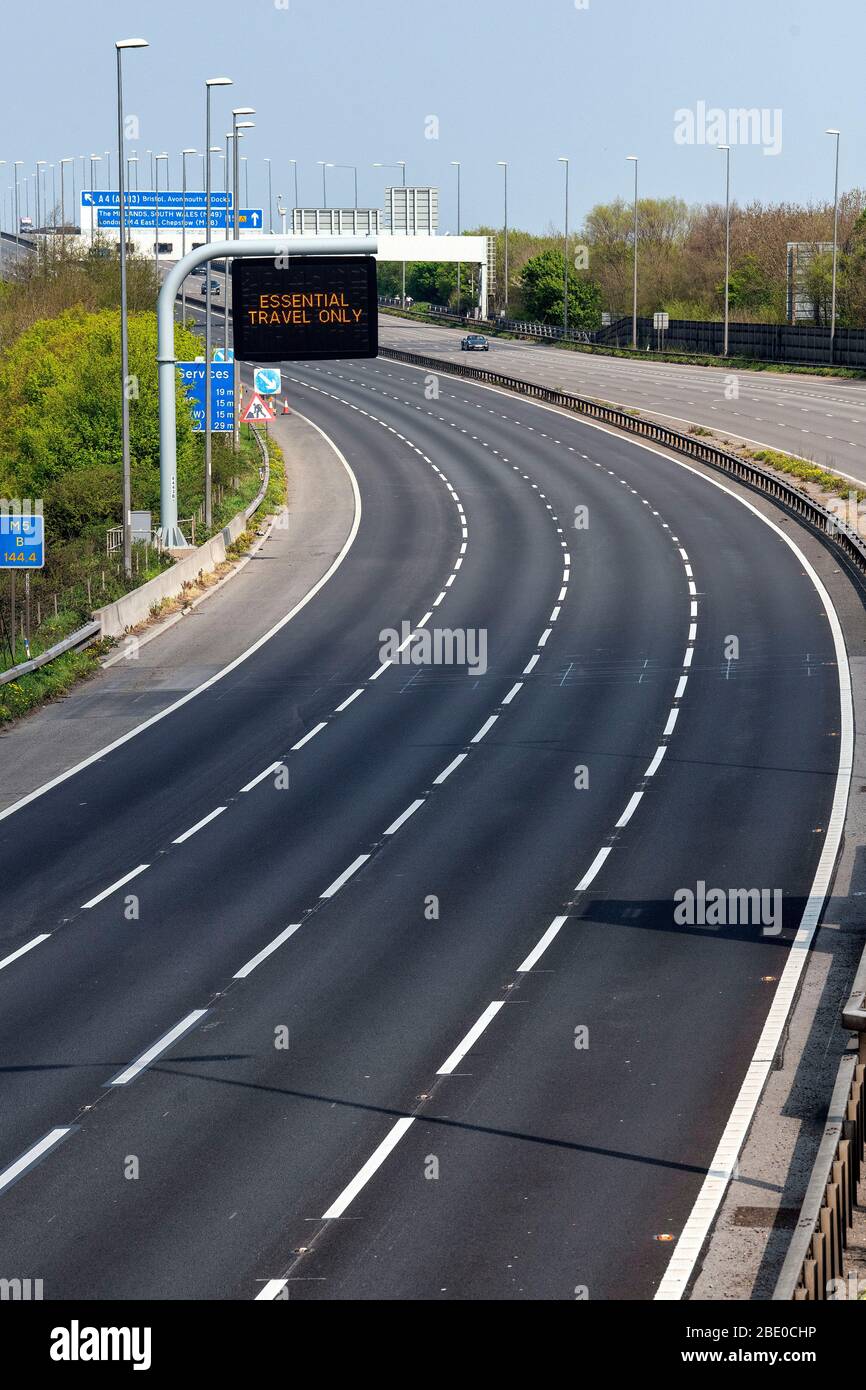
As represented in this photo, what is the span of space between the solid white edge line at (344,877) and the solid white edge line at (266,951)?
1.24 m

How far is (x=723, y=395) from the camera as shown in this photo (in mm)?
82125

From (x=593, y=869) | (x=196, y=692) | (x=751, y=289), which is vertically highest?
(x=751, y=289)

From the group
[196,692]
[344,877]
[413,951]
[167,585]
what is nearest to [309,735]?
[196,692]

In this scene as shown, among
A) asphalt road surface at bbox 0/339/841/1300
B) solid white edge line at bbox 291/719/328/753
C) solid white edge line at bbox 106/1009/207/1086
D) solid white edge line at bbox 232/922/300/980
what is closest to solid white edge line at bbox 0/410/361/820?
asphalt road surface at bbox 0/339/841/1300

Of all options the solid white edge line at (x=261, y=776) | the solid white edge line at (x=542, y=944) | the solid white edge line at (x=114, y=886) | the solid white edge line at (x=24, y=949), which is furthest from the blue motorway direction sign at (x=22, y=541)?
the solid white edge line at (x=542, y=944)

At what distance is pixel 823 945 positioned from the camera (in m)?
20.3

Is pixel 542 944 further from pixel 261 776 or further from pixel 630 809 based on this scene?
pixel 261 776

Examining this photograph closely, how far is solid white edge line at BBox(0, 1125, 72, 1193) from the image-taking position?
572 inches

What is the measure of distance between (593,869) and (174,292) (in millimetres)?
25068

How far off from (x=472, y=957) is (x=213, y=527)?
104ft

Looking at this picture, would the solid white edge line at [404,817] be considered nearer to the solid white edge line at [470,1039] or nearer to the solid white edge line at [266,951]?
the solid white edge line at [266,951]

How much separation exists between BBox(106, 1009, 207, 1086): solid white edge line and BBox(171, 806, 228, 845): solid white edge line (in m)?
6.86

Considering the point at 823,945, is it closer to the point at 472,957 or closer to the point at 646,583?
the point at 472,957

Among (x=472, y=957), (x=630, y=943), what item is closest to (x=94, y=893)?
(x=472, y=957)
